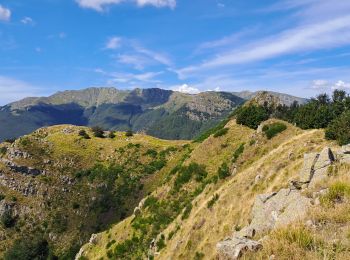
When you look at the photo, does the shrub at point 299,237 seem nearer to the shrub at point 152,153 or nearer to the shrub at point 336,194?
the shrub at point 336,194

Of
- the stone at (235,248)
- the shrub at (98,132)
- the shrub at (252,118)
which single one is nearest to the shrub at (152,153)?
the shrub at (98,132)

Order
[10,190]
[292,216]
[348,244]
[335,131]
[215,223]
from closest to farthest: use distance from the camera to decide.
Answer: [348,244]
[292,216]
[215,223]
[335,131]
[10,190]

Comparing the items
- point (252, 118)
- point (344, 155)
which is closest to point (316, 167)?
point (344, 155)

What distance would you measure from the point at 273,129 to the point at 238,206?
20.7m

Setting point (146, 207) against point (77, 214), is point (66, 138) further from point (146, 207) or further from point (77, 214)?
point (146, 207)

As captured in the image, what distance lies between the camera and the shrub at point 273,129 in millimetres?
52781

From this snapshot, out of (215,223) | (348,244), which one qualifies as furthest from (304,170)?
(215,223)

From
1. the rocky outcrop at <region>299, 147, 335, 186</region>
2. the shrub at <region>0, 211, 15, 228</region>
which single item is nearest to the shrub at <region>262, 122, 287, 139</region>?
the rocky outcrop at <region>299, 147, 335, 186</region>

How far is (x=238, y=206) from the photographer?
35.9m

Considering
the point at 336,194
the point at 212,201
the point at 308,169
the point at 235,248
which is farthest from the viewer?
the point at 212,201

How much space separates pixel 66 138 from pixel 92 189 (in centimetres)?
3234

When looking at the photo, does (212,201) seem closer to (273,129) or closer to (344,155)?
(273,129)

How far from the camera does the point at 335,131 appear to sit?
4028 cm

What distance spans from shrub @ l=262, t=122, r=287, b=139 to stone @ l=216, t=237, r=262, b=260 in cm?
4083
